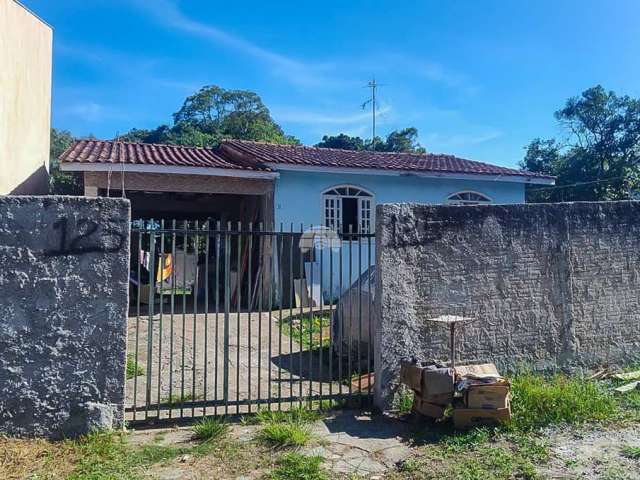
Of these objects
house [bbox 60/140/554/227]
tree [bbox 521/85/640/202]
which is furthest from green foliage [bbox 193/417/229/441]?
tree [bbox 521/85/640/202]

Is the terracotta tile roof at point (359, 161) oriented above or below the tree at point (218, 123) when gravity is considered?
below

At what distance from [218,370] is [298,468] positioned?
131 inches

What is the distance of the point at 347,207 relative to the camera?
13203mm

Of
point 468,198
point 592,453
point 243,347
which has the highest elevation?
point 468,198

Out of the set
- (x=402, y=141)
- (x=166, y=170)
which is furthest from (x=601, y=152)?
(x=166, y=170)

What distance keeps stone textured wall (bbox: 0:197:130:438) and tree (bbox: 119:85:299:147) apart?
25.7m

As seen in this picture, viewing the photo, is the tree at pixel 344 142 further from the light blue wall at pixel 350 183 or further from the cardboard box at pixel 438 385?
the cardboard box at pixel 438 385

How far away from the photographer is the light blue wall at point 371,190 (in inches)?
487

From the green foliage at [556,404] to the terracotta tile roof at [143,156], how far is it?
8260mm

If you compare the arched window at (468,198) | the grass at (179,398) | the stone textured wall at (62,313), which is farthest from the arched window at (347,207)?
the stone textured wall at (62,313)

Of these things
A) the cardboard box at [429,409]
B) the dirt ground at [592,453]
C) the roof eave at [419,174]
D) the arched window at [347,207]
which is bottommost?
the dirt ground at [592,453]

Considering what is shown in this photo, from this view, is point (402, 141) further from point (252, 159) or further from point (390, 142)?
point (252, 159)

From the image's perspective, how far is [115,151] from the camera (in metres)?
12.1

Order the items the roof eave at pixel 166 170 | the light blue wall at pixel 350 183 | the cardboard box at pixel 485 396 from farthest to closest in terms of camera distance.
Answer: the light blue wall at pixel 350 183 → the roof eave at pixel 166 170 → the cardboard box at pixel 485 396
